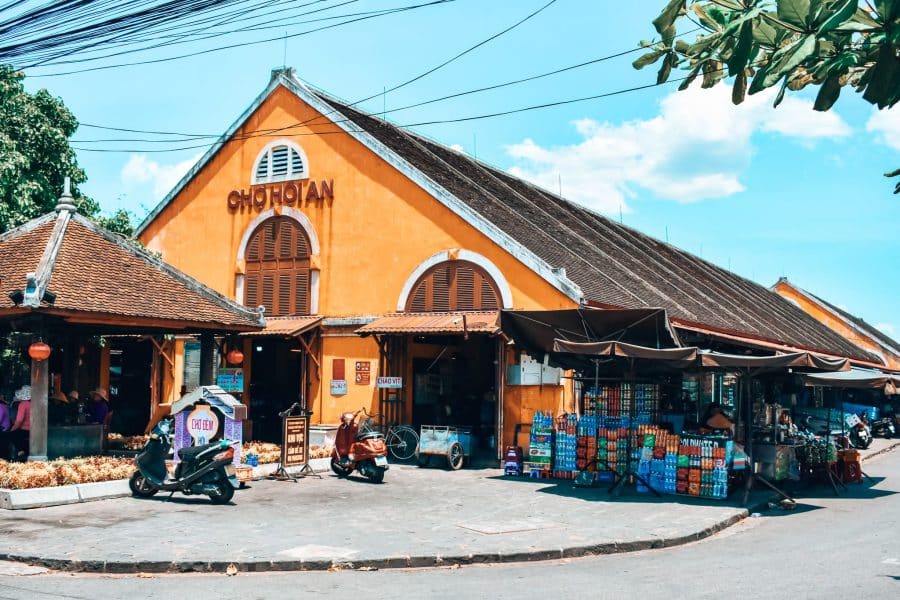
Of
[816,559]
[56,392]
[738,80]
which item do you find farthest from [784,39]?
[56,392]

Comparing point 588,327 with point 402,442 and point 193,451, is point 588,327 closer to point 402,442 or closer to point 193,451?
point 402,442

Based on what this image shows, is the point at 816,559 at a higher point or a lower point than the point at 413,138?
lower

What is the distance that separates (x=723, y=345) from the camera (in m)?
24.4

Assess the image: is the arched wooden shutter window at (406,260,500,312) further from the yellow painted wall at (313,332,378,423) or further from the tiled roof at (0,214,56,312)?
the tiled roof at (0,214,56,312)

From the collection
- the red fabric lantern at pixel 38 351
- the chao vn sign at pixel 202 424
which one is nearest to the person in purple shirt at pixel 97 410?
the red fabric lantern at pixel 38 351

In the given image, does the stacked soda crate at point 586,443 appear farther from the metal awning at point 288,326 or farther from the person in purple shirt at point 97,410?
the person in purple shirt at point 97,410

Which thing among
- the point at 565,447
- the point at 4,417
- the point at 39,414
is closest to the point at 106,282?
the point at 39,414

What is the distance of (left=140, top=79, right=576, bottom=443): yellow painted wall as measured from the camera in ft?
70.8

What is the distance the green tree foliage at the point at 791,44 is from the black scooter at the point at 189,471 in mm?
10442

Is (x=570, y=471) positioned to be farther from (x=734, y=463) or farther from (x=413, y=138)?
(x=413, y=138)

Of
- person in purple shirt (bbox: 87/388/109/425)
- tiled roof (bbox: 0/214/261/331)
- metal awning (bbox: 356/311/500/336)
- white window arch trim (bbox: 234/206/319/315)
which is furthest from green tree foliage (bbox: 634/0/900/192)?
white window arch trim (bbox: 234/206/319/315)

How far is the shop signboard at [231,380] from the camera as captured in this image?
71.2 feet

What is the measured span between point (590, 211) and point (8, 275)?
25.9 metres

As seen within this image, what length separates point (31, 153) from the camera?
22578 millimetres
